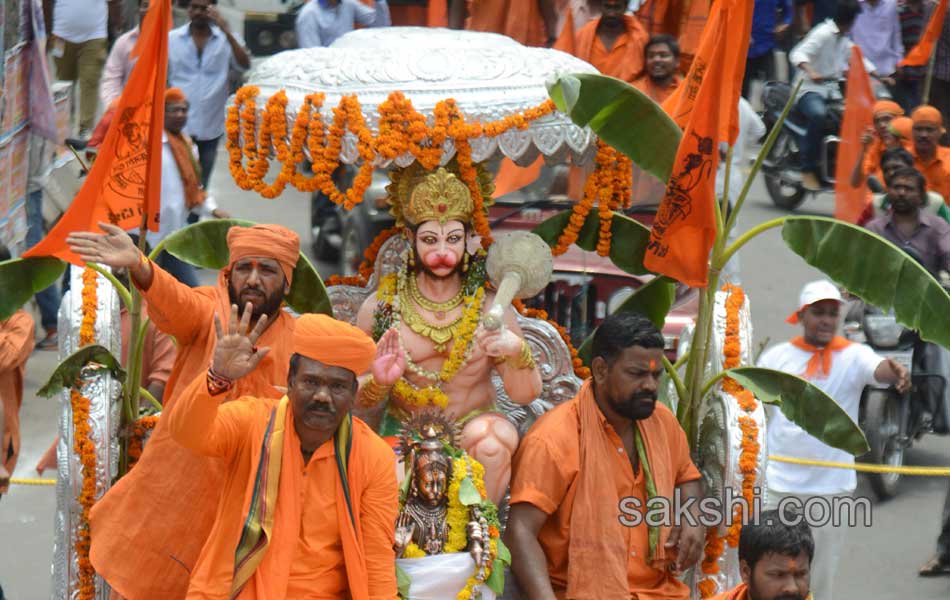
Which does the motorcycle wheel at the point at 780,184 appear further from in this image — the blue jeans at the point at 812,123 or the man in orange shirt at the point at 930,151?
the man in orange shirt at the point at 930,151

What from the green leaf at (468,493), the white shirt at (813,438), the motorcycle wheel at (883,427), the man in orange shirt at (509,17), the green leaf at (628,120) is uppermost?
the green leaf at (628,120)

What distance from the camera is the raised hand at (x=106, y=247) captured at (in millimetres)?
5684

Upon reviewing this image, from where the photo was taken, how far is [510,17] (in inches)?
458

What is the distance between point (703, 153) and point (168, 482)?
236 centimetres

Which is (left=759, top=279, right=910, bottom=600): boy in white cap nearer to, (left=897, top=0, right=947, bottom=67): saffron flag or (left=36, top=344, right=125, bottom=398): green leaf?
(left=36, top=344, right=125, bottom=398): green leaf

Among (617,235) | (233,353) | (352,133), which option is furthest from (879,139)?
(233,353)

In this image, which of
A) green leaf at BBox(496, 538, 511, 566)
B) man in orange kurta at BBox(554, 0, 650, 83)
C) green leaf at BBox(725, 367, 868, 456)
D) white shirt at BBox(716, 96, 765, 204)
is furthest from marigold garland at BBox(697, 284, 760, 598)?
man in orange kurta at BBox(554, 0, 650, 83)

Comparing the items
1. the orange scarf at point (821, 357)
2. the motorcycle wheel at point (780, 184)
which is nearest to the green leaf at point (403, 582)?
the orange scarf at point (821, 357)

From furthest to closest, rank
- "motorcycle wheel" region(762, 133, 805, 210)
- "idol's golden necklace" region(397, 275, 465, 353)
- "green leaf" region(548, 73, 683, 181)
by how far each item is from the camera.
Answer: "motorcycle wheel" region(762, 133, 805, 210) < "idol's golden necklace" region(397, 275, 465, 353) < "green leaf" region(548, 73, 683, 181)

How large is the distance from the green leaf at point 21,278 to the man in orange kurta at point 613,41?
4.49 meters

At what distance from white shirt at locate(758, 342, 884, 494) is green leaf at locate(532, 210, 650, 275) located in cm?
107

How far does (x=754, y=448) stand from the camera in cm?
623

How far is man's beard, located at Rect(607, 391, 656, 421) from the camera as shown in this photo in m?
5.89

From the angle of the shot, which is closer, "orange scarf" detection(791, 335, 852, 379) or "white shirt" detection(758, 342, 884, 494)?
"white shirt" detection(758, 342, 884, 494)
